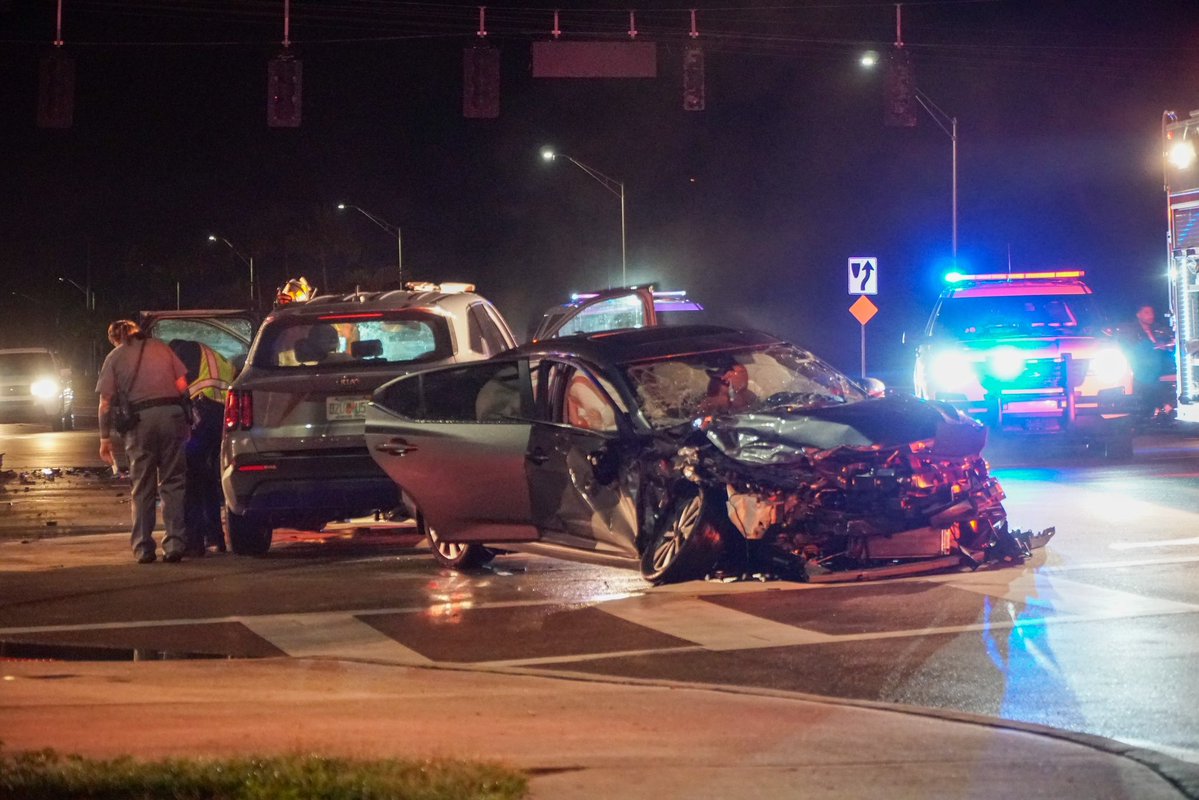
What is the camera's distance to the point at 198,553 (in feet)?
41.2

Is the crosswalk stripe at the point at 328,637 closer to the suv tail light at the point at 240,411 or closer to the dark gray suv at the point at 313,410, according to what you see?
the dark gray suv at the point at 313,410

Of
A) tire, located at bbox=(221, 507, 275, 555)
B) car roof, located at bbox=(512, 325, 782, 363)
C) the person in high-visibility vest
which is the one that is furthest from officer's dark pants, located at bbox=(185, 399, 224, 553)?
car roof, located at bbox=(512, 325, 782, 363)

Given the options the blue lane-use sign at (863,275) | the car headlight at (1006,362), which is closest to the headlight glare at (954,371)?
the car headlight at (1006,362)

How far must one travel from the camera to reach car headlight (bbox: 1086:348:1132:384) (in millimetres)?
18438

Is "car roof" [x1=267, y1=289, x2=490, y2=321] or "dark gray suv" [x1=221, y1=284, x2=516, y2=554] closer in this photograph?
"dark gray suv" [x1=221, y1=284, x2=516, y2=554]

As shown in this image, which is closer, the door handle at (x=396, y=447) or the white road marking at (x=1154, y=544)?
the door handle at (x=396, y=447)

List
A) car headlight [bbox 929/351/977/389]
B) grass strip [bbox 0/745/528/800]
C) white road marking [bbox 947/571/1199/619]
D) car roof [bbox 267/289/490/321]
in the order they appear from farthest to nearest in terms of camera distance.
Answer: car headlight [bbox 929/351/977/389]
car roof [bbox 267/289/490/321]
white road marking [bbox 947/571/1199/619]
grass strip [bbox 0/745/528/800]

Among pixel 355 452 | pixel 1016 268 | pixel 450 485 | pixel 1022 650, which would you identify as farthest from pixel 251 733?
pixel 1016 268

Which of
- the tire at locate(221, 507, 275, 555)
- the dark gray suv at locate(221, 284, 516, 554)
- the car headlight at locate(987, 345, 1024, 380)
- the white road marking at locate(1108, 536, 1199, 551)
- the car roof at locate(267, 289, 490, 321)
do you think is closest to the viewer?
the white road marking at locate(1108, 536, 1199, 551)

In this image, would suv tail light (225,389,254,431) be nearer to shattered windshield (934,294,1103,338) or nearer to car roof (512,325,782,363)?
car roof (512,325,782,363)

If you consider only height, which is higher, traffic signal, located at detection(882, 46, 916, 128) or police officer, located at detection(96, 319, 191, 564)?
traffic signal, located at detection(882, 46, 916, 128)

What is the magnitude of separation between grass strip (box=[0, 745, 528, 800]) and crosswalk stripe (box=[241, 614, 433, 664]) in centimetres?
243

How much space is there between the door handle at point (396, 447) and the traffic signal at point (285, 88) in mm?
13357

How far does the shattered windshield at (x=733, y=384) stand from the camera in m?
10.2
